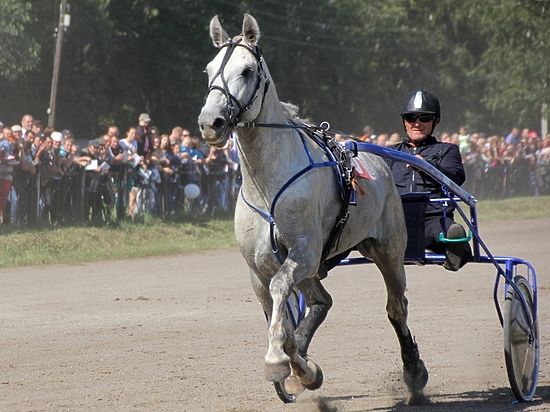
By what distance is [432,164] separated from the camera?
729 centimetres

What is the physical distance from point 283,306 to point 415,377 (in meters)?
1.58

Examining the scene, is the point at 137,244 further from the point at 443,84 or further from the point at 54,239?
the point at 443,84

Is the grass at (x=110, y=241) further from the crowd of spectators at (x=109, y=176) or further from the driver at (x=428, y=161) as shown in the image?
the driver at (x=428, y=161)

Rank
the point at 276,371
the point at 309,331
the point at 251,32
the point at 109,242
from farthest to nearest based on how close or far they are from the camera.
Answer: the point at 109,242
the point at 309,331
the point at 251,32
the point at 276,371

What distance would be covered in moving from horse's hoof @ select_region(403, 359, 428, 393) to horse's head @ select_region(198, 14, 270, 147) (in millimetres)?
2065

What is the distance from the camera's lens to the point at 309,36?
36969mm

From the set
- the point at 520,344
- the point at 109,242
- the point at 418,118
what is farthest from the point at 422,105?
the point at 109,242

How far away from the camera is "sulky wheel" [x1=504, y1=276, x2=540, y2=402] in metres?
6.53

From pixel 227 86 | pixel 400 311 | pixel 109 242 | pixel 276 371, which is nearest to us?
pixel 276 371

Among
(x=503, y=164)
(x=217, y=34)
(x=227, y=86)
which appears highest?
(x=217, y=34)

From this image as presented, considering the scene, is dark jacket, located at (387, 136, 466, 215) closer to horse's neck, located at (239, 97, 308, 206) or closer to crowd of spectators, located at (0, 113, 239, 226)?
horse's neck, located at (239, 97, 308, 206)

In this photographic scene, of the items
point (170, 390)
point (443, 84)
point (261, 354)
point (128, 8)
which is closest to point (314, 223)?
point (170, 390)

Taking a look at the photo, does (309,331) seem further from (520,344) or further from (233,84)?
(233,84)

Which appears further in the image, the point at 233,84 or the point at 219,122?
the point at 233,84
